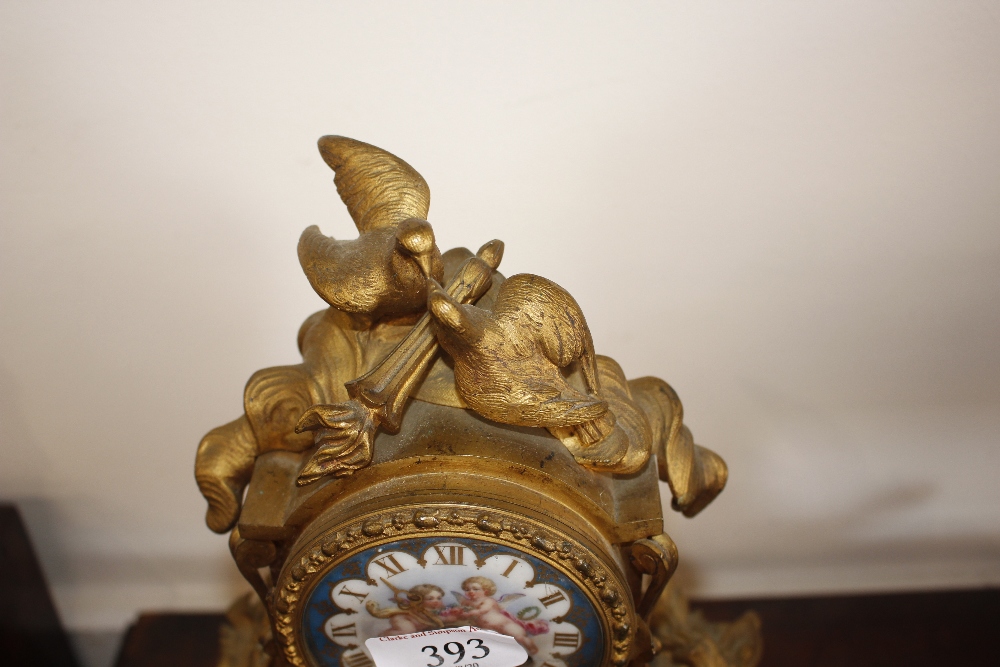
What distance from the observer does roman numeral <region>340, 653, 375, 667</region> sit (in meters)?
0.96

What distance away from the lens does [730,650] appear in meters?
1.37

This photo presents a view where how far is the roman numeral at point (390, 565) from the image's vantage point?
865 mm

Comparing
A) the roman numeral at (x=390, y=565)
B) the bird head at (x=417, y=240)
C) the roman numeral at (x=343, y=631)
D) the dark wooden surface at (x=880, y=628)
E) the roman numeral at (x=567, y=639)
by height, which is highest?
the bird head at (x=417, y=240)

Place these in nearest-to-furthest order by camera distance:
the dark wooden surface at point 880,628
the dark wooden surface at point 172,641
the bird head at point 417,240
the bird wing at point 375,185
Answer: the bird head at point 417,240
the bird wing at point 375,185
the dark wooden surface at point 880,628
the dark wooden surface at point 172,641

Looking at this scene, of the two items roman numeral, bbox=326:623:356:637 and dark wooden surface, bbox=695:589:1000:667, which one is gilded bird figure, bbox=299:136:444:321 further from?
dark wooden surface, bbox=695:589:1000:667

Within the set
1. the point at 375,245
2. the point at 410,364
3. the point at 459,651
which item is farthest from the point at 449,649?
the point at 375,245

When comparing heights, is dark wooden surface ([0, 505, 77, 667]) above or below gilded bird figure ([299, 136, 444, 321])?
below

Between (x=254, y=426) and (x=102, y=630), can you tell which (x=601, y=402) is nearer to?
(x=254, y=426)

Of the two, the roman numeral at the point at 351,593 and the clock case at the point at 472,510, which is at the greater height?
the clock case at the point at 472,510

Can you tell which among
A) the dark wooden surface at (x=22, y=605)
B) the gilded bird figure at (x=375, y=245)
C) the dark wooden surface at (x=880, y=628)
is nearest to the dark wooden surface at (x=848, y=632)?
the dark wooden surface at (x=880, y=628)

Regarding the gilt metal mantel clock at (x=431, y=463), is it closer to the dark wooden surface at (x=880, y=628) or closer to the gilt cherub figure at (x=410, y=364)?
the gilt cherub figure at (x=410, y=364)

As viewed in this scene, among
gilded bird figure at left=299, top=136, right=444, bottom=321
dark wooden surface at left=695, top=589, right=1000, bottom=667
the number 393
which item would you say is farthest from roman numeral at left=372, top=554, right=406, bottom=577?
dark wooden surface at left=695, top=589, right=1000, bottom=667

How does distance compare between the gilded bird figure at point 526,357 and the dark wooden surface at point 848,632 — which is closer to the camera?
the gilded bird figure at point 526,357

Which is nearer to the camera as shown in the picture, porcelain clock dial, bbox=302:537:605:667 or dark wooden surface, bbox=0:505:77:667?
porcelain clock dial, bbox=302:537:605:667
